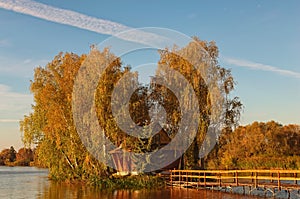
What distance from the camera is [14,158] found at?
132m

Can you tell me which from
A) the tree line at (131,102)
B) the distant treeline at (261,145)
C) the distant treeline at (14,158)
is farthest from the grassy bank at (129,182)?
the distant treeline at (14,158)

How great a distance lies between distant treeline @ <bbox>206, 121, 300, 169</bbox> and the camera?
44531 mm

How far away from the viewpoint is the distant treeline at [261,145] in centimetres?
4453

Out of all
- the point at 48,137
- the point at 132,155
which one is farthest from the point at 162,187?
the point at 48,137

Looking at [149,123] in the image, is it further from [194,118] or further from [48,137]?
[48,137]

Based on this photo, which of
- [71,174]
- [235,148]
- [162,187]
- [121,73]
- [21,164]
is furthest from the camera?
[21,164]

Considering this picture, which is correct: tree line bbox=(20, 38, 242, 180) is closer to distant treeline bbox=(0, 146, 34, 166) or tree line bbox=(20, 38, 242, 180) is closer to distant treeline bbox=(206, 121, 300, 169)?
distant treeline bbox=(206, 121, 300, 169)

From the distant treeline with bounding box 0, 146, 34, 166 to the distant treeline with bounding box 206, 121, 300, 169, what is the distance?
75.8 meters

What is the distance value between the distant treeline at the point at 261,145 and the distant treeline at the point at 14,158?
7579 centimetres

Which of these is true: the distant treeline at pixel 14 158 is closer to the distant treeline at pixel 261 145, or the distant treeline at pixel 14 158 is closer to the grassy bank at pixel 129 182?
the distant treeline at pixel 261 145

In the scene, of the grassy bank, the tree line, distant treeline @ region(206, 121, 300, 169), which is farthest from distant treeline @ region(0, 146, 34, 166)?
the grassy bank

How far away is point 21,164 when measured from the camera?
125 m

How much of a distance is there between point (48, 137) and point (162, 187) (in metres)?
14.8

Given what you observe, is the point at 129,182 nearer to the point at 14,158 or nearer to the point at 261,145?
the point at 261,145
